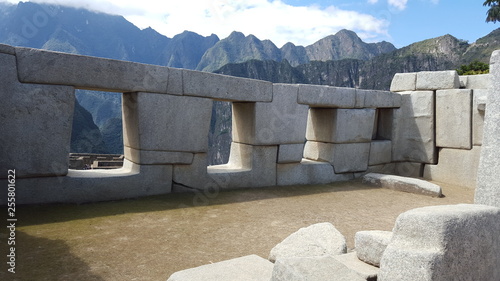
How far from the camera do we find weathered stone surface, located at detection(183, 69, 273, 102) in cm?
476

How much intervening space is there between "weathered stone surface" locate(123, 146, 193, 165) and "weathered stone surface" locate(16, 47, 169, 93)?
85 cm

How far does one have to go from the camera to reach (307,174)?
246 inches

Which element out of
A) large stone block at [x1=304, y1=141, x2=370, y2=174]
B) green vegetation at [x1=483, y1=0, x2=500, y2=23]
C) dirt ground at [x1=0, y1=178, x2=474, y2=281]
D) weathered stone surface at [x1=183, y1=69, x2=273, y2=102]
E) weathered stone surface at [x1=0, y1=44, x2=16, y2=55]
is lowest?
dirt ground at [x1=0, y1=178, x2=474, y2=281]

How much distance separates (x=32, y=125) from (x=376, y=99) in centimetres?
614

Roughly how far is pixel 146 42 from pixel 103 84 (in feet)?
602

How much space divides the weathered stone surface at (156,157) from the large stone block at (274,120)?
3.84ft

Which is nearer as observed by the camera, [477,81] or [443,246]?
[443,246]

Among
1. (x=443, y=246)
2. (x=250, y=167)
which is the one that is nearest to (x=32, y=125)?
(x=250, y=167)

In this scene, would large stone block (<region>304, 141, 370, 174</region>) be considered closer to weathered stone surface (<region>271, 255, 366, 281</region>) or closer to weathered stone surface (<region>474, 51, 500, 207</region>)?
weathered stone surface (<region>474, 51, 500, 207</region>)

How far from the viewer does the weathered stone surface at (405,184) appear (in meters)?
5.69

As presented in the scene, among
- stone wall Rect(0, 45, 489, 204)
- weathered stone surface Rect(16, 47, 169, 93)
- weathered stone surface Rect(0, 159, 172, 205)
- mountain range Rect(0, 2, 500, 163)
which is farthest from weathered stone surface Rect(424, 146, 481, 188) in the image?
mountain range Rect(0, 2, 500, 163)

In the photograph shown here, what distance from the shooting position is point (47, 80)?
12.4ft

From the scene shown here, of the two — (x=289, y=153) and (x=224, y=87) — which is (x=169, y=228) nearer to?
(x=224, y=87)

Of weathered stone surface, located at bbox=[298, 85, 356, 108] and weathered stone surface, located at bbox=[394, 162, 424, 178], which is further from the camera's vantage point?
weathered stone surface, located at bbox=[394, 162, 424, 178]
